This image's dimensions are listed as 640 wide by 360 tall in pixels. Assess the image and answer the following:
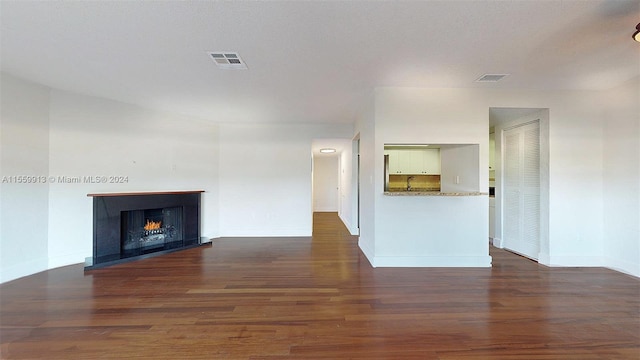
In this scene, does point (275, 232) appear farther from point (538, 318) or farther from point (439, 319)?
point (538, 318)

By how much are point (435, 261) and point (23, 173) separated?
222 inches

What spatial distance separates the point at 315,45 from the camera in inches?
97.7

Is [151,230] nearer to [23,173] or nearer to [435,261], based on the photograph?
[23,173]

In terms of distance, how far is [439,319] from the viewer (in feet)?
7.49

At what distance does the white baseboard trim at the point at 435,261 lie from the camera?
3650mm

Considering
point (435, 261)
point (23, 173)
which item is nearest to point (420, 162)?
point (435, 261)

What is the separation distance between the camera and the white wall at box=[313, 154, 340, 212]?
34.6ft

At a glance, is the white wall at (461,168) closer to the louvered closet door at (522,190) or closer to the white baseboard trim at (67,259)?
the louvered closet door at (522,190)

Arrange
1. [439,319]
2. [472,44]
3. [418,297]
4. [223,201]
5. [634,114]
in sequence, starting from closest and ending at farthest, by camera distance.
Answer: [439,319] < [472,44] < [418,297] < [634,114] < [223,201]

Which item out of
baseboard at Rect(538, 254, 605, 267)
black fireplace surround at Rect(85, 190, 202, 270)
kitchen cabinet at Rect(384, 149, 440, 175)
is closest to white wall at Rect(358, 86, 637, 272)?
baseboard at Rect(538, 254, 605, 267)

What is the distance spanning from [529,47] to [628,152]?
239cm

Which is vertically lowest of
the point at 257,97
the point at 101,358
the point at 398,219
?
the point at 101,358

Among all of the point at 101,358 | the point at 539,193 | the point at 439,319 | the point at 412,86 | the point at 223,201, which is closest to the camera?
the point at 101,358

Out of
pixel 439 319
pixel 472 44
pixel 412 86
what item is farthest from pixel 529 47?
pixel 439 319
